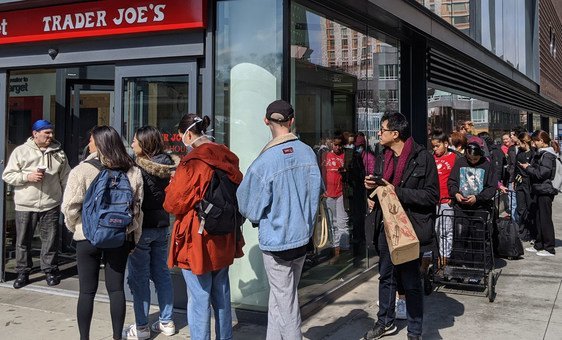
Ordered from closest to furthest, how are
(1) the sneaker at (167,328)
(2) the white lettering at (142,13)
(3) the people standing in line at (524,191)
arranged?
(1) the sneaker at (167,328)
(2) the white lettering at (142,13)
(3) the people standing in line at (524,191)

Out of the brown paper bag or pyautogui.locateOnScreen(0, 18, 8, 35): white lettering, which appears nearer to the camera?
the brown paper bag

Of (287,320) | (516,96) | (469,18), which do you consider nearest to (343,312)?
(287,320)

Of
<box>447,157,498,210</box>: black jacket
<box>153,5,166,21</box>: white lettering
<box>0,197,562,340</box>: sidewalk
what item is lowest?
<box>0,197,562,340</box>: sidewalk

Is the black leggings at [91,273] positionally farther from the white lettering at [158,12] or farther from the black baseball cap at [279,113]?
the white lettering at [158,12]

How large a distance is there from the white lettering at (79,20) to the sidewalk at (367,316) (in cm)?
288

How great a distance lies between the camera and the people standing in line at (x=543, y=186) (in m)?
8.00

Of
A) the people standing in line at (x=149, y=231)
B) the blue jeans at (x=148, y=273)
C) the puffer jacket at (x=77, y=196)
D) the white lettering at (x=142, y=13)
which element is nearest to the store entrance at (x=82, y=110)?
the white lettering at (x=142, y=13)

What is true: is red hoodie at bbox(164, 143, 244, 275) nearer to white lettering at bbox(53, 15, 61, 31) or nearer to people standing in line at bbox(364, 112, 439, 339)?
people standing in line at bbox(364, 112, 439, 339)

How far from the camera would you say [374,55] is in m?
7.47

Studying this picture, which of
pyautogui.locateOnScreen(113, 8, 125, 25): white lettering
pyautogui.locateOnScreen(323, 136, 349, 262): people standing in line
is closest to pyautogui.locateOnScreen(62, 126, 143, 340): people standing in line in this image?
pyautogui.locateOnScreen(113, 8, 125, 25): white lettering

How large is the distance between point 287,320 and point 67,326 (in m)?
2.56

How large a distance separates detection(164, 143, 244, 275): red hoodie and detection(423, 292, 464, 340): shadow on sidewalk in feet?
7.00

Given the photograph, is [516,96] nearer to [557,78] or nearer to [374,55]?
[374,55]

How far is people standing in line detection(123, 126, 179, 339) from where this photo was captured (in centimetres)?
466
